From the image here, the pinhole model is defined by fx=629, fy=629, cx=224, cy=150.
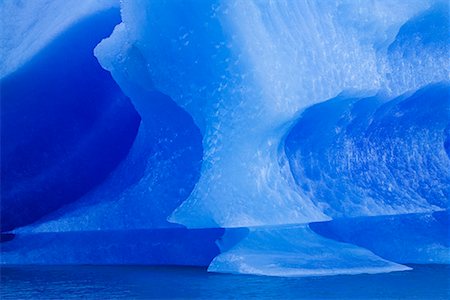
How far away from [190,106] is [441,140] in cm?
91

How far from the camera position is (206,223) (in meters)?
1.55

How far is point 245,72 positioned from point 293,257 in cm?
→ 47

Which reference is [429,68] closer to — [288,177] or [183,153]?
[288,177]

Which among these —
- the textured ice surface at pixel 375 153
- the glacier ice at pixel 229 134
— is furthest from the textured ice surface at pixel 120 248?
the textured ice surface at pixel 375 153

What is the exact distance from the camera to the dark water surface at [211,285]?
1118 millimetres

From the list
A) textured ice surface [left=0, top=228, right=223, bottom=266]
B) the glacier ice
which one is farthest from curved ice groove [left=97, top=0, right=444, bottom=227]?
textured ice surface [left=0, top=228, right=223, bottom=266]

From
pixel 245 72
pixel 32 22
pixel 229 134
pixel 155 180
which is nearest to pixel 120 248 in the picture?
pixel 155 180

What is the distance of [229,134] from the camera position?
1.61 metres

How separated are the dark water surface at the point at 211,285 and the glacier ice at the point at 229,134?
9cm

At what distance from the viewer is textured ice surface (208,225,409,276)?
1.41 m

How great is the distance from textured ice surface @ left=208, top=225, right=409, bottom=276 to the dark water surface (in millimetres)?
38

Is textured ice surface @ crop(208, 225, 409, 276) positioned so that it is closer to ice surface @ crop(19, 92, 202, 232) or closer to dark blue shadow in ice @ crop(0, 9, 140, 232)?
ice surface @ crop(19, 92, 202, 232)

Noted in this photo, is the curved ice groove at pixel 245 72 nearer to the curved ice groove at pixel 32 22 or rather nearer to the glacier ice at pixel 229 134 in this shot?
the glacier ice at pixel 229 134

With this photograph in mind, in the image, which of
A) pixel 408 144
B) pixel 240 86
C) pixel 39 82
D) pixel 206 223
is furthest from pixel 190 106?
pixel 408 144
